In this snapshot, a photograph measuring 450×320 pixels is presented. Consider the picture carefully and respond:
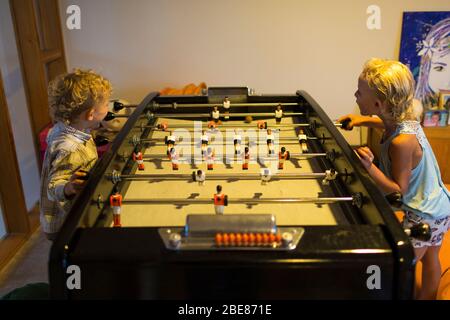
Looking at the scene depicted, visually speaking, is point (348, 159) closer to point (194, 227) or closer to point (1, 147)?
point (194, 227)

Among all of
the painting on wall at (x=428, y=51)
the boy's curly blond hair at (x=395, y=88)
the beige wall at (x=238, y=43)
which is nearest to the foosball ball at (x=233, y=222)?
the boy's curly blond hair at (x=395, y=88)

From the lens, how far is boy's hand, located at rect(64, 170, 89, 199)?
1545 millimetres

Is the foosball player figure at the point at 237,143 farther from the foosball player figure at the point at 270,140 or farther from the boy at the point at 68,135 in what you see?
the boy at the point at 68,135

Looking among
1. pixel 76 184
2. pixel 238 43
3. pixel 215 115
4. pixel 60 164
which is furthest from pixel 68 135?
pixel 238 43

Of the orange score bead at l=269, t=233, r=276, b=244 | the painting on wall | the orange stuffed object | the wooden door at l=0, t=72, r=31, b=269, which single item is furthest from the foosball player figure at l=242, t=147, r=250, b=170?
the painting on wall

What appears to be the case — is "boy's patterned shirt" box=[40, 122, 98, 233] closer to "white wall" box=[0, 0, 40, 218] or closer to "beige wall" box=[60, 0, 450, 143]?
"white wall" box=[0, 0, 40, 218]

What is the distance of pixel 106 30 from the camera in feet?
12.3

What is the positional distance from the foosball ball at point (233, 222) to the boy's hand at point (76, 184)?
4 centimetres

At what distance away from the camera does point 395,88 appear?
5.82ft

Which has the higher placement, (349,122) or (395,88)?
(395,88)

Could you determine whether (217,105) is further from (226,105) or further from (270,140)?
(270,140)

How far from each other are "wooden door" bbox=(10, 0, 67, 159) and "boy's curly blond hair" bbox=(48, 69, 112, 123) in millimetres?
1445

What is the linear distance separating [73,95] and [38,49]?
1.60 m
